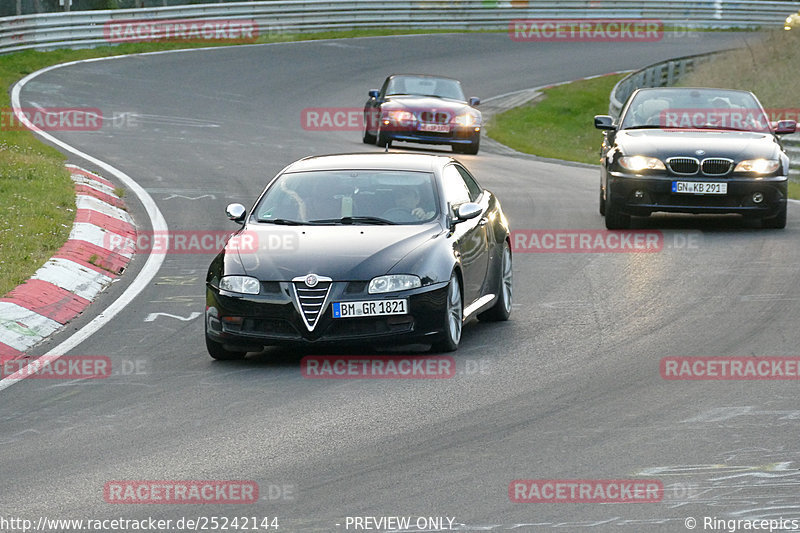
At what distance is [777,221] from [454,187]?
6230 mm

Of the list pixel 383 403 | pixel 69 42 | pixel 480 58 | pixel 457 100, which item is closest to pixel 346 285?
pixel 383 403

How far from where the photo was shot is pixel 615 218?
16.5m

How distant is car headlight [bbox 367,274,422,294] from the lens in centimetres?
970

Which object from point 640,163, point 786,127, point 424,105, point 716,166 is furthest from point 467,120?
point 716,166

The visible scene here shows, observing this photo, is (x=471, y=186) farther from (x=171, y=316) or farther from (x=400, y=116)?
(x=400, y=116)

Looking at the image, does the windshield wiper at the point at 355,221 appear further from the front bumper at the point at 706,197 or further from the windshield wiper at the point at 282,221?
the front bumper at the point at 706,197

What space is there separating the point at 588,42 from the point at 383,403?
1706 inches

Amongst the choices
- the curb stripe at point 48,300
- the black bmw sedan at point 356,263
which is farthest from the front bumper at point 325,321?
the curb stripe at point 48,300

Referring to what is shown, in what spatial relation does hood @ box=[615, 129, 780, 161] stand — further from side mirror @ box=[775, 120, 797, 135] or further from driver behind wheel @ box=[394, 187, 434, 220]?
driver behind wheel @ box=[394, 187, 434, 220]

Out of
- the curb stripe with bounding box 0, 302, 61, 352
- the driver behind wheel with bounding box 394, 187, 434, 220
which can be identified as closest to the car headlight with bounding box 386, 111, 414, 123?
the curb stripe with bounding box 0, 302, 61, 352

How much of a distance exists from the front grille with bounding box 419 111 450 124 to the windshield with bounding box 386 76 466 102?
1103 millimetres

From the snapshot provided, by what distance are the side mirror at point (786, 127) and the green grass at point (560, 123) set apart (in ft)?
36.5

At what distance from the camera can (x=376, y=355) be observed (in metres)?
10.2

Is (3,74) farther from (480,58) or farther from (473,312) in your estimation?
(473,312)
